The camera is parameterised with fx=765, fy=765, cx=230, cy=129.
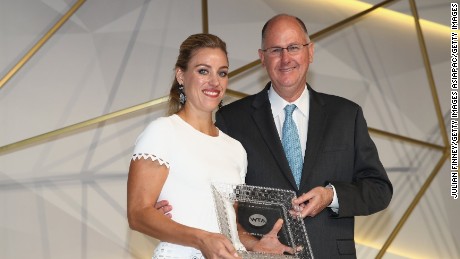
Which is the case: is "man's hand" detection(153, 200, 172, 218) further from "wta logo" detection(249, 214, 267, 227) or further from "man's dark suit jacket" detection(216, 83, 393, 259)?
"man's dark suit jacket" detection(216, 83, 393, 259)

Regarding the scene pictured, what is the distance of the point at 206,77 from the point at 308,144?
433 mm

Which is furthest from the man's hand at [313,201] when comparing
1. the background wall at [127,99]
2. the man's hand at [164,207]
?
the background wall at [127,99]

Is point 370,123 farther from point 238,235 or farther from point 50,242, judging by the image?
point 238,235

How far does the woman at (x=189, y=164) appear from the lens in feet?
6.13

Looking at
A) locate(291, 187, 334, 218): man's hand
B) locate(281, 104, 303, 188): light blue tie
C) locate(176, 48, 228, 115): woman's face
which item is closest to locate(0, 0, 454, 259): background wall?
locate(281, 104, 303, 188): light blue tie

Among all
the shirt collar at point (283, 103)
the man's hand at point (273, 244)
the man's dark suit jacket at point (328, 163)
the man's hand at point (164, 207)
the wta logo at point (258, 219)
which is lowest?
the man's hand at point (273, 244)

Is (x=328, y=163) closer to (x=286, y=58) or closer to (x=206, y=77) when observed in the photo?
(x=286, y=58)

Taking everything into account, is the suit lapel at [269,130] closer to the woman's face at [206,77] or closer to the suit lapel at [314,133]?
the suit lapel at [314,133]

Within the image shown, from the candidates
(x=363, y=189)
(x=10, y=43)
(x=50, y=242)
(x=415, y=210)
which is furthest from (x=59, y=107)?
(x=415, y=210)

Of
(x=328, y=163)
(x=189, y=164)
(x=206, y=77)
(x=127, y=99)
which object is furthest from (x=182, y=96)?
(x=127, y=99)

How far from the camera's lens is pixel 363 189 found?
235 cm

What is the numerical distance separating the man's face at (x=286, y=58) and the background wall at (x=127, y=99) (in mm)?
1184

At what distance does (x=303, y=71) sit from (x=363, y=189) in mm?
446

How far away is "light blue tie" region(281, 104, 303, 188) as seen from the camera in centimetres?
239
